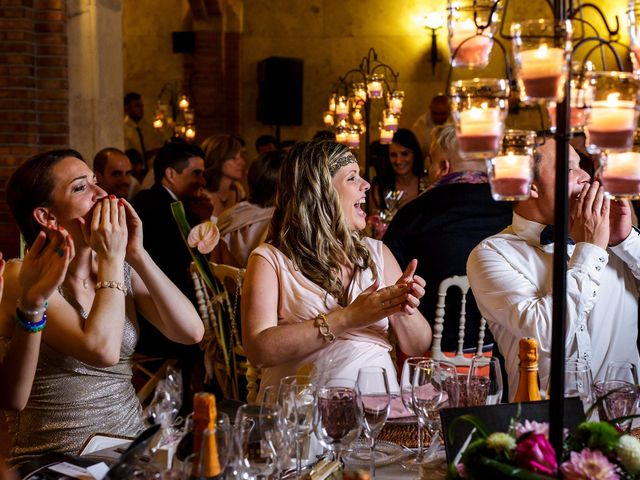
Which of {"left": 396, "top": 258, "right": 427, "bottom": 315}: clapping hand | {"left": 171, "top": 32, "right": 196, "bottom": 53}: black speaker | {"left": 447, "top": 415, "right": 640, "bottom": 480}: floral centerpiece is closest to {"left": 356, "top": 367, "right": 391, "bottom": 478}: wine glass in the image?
{"left": 447, "top": 415, "right": 640, "bottom": 480}: floral centerpiece

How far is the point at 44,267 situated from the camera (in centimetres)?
207

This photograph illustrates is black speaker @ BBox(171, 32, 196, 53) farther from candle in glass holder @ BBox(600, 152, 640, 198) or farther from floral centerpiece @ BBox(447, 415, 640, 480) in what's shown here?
floral centerpiece @ BBox(447, 415, 640, 480)

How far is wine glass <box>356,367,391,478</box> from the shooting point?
1.67 metres

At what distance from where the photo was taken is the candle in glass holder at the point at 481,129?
4.72 ft

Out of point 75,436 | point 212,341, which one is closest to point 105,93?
point 212,341

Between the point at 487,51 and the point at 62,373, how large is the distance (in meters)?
1.50

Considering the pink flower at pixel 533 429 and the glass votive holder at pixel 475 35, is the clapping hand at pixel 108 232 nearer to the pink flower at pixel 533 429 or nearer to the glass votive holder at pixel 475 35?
the glass votive holder at pixel 475 35

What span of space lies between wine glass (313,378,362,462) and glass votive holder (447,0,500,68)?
26.5 inches

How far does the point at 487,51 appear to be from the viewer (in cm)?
167

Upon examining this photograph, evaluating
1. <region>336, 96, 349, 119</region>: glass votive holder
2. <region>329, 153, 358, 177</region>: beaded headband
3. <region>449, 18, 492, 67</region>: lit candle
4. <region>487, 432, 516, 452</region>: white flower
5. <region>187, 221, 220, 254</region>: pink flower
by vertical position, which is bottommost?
A: <region>487, 432, 516, 452</region>: white flower

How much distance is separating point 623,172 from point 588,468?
0.54 metres

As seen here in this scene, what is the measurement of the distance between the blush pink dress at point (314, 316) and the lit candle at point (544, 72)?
1.45 metres

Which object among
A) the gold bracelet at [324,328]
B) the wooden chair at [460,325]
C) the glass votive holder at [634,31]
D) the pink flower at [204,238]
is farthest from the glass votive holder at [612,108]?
the pink flower at [204,238]

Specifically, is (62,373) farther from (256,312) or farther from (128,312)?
(256,312)
